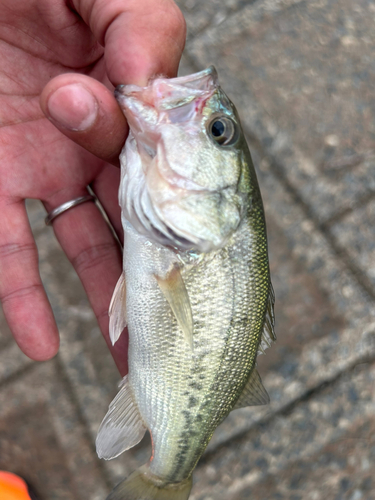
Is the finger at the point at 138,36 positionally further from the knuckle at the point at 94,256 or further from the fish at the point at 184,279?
the knuckle at the point at 94,256

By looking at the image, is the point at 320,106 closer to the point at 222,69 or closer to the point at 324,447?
the point at 222,69

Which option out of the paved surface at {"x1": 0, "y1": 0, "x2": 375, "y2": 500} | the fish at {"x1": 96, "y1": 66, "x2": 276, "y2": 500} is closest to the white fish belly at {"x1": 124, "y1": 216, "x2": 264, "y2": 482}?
the fish at {"x1": 96, "y1": 66, "x2": 276, "y2": 500}

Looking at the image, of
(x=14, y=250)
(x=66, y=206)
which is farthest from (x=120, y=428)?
(x=66, y=206)

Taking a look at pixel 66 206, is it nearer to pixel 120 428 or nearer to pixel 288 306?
pixel 120 428

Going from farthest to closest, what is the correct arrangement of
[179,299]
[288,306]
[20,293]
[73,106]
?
[288,306] < [20,293] < [179,299] < [73,106]

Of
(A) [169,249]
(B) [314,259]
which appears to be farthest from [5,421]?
(B) [314,259]

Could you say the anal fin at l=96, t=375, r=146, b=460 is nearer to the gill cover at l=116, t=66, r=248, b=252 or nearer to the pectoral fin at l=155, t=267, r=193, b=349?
the pectoral fin at l=155, t=267, r=193, b=349

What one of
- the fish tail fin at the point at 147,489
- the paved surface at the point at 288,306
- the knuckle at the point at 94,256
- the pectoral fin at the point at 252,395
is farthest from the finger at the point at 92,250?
the paved surface at the point at 288,306
